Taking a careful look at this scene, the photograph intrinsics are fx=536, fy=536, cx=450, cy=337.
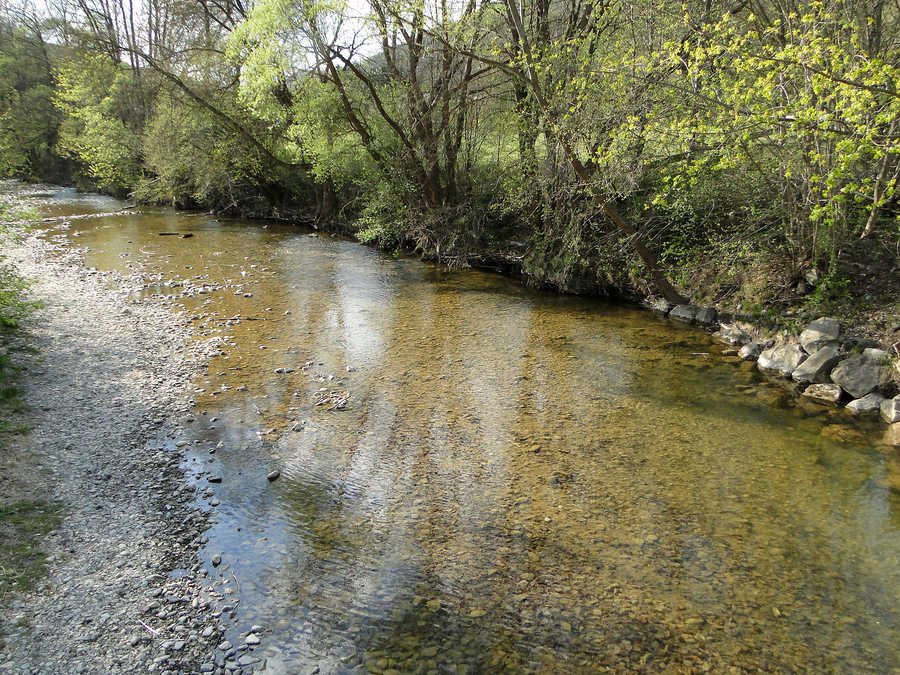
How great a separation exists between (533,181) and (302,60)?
9.40 m

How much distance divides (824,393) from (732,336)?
8.20 feet

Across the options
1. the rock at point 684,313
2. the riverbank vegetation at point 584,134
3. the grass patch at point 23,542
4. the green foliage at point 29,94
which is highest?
the green foliage at point 29,94

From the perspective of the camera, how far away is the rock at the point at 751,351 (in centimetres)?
1019

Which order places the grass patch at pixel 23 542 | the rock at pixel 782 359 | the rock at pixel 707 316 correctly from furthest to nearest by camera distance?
1. the rock at pixel 707 316
2. the rock at pixel 782 359
3. the grass patch at pixel 23 542

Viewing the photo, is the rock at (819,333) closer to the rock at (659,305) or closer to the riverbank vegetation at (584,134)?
the riverbank vegetation at (584,134)

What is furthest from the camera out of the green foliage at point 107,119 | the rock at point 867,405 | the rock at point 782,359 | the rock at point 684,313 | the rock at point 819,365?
the green foliage at point 107,119

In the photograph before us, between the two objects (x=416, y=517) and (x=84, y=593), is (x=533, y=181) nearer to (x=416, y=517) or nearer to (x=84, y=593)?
(x=416, y=517)

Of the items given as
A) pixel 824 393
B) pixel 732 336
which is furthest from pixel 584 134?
pixel 824 393

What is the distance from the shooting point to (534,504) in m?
6.08

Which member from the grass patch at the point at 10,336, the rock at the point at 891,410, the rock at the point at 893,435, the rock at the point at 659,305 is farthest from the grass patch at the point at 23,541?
the rock at the point at 659,305

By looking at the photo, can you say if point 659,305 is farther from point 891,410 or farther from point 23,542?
point 23,542

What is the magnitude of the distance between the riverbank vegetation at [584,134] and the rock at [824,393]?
1431 millimetres

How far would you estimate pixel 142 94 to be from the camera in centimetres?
3134

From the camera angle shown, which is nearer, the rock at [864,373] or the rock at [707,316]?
the rock at [864,373]
